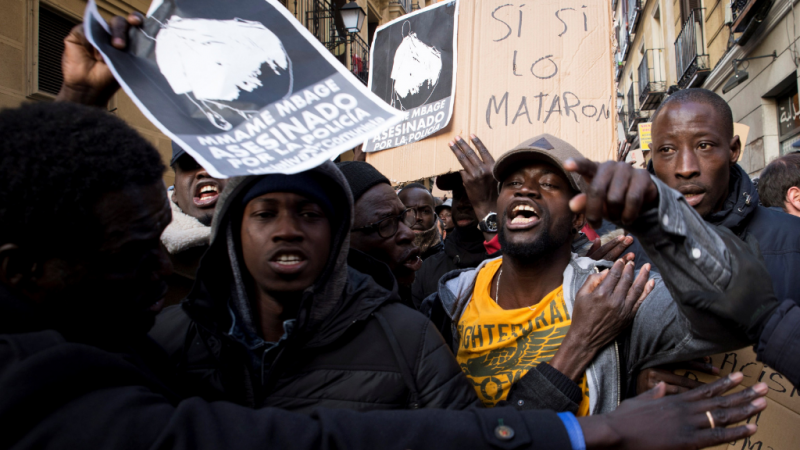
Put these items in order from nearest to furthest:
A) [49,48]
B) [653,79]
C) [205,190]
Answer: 1. [205,190]
2. [49,48]
3. [653,79]

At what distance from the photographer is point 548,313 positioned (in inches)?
81.3

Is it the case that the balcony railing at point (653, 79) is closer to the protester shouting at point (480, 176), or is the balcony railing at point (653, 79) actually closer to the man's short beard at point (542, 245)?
the protester shouting at point (480, 176)

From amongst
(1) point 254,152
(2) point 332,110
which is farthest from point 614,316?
(1) point 254,152

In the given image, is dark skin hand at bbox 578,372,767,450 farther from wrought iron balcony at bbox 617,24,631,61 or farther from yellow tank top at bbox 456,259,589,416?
wrought iron balcony at bbox 617,24,631,61

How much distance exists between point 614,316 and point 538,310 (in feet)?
1.14

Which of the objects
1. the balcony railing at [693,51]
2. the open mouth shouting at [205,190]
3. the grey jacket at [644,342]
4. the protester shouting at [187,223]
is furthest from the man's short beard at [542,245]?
the balcony railing at [693,51]

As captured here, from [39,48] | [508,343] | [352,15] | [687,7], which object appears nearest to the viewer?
[508,343]

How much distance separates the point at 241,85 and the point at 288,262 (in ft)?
1.77

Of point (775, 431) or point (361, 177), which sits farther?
point (361, 177)

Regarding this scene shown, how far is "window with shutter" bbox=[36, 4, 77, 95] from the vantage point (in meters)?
6.11

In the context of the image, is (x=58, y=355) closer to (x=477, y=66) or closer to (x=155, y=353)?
(x=155, y=353)

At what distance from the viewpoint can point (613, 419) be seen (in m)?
1.20

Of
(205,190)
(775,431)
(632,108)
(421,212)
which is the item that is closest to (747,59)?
(421,212)

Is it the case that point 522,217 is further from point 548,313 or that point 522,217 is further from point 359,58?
point 359,58
